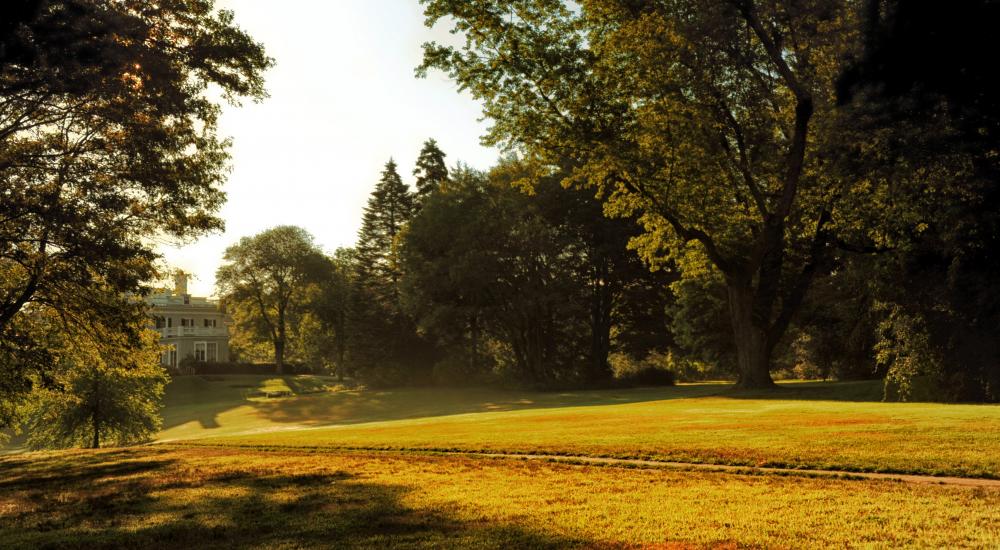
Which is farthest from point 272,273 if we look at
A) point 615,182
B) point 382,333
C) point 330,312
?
point 615,182

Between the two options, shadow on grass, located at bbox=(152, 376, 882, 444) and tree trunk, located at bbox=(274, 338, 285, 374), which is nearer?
shadow on grass, located at bbox=(152, 376, 882, 444)

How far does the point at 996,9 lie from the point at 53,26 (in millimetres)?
17785

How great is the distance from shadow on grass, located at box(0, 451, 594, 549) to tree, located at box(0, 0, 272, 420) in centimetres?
726

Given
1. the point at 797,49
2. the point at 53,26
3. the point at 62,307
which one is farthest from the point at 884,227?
the point at 62,307

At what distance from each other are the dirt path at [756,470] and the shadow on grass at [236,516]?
3.59 meters

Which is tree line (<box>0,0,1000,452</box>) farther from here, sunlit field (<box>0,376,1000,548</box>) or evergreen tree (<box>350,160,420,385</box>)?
evergreen tree (<box>350,160,420,385</box>)

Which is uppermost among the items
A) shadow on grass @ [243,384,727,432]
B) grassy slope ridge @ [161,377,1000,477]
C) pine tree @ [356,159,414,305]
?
pine tree @ [356,159,414,305]

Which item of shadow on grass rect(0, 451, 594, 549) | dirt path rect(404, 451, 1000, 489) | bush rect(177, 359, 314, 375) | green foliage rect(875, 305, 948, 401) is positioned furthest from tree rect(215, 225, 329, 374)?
dirt path rect(404, 451, 1000, 489)

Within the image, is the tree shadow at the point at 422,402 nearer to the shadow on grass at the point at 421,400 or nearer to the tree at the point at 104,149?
the shadow on grass at the point at 421,400

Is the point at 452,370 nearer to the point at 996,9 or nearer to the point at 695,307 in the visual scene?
the point at 695,307

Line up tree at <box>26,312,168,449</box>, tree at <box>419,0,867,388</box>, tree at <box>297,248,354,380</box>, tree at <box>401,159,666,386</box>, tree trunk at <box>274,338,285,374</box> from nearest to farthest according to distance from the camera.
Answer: tree at <box>419,0,867,388</box>, tree at <box>26,312,168,449</box>, tree at <box>401,159,666,386</box>, tree at <box>297,248,354,380</box>, tree trunk at <box>274,338,285,374</box>

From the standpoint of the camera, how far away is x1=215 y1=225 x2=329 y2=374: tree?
84000 mm

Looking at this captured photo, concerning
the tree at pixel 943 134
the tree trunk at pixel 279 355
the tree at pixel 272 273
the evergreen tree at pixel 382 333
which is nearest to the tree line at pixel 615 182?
the tree at pixel 943 134

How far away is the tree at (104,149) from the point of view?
1595cm
